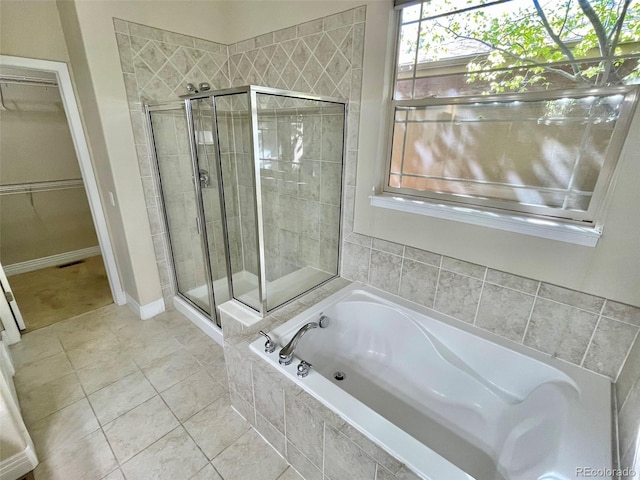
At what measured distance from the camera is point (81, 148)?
232 cm

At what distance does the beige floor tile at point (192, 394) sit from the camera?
178 cm

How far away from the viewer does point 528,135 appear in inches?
55.3

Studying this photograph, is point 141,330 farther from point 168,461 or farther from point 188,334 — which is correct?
point 168,461

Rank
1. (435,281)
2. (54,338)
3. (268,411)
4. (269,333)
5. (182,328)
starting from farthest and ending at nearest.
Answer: (182,328) < (54,338) < (435,281) < (269,333) < (268,411)

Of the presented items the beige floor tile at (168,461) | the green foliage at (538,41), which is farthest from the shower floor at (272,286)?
the green foliage at (538,41)

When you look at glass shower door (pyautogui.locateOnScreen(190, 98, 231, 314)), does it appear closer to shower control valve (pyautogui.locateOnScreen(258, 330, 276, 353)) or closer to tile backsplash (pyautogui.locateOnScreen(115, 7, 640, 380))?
tile backsplash (pyautogui.locateOnScreen(115, 7, 640, 380))

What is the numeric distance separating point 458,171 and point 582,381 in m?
1.16

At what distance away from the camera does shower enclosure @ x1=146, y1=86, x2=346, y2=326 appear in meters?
1.77

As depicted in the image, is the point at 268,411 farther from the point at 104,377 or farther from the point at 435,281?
the point at 104,377

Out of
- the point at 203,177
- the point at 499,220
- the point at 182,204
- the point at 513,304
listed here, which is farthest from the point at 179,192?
the point at 513,304

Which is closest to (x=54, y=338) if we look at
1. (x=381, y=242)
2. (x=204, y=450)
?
(x=204, y=450)

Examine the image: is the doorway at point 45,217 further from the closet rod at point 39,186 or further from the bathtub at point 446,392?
the bathtub at point 446,392

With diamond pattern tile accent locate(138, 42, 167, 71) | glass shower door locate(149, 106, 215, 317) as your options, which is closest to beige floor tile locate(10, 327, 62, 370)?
glass shower door locate(149, 106, 215, 317)

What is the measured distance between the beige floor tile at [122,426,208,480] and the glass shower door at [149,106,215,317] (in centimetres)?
99
